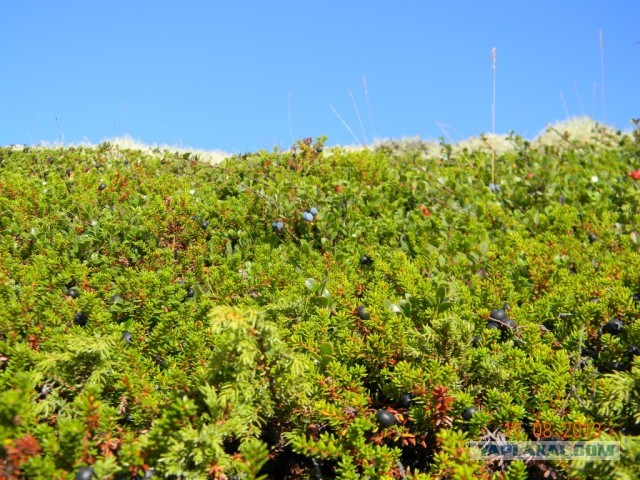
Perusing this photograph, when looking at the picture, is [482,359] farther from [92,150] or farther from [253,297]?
[92,150]

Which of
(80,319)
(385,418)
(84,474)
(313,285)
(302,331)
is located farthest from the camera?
(313,285)

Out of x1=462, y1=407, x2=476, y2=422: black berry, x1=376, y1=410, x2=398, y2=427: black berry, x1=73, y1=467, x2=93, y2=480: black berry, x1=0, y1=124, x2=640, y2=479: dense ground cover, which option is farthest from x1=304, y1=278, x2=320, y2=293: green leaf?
x1=73, y1=467, x2=93, y2=480: black berry

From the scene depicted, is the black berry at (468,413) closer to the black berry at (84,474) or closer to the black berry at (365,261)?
the black berry at (84,474)

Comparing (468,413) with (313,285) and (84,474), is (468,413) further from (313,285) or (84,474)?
(84,474)

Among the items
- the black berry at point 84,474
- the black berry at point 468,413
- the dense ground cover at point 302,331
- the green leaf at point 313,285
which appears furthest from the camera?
the green leaf at point 313,285

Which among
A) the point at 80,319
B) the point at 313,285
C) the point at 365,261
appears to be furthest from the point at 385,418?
the point at 365,261

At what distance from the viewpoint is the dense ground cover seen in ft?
7.20

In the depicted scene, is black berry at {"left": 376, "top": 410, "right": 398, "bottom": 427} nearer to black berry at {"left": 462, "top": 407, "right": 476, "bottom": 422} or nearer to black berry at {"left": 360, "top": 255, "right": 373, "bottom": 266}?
black berry at {"left": 462, "top": 407, "right": 476, "bottom": 422}

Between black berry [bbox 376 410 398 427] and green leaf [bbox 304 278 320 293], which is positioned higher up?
green leaf [bbox 304 278 320 293]

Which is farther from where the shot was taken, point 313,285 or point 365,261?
point 365,261

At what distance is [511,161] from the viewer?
827cm

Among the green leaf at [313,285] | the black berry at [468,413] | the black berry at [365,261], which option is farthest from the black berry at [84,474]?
the black berry at [365,261]

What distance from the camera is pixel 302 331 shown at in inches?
118

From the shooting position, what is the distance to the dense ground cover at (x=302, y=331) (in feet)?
7.20
